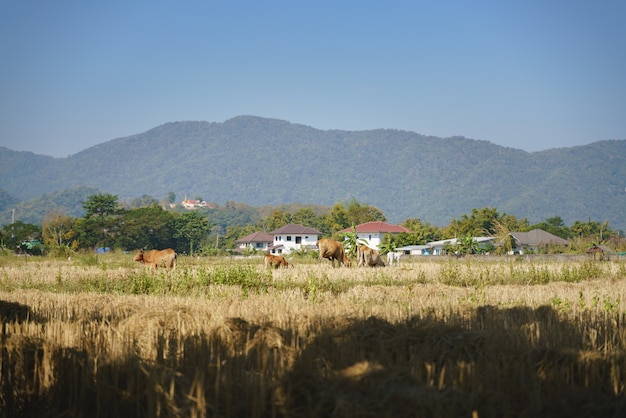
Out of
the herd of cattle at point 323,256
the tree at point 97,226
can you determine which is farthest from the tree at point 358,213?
the herd of cattle at point 323,256

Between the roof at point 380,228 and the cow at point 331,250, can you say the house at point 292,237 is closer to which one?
the roof at point 380,228

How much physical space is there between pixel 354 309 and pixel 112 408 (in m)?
4.77

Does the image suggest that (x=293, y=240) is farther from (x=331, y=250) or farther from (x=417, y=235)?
(x=331, y=250)

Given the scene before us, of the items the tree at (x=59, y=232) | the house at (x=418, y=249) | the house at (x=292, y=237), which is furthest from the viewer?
the house at (x=292, y=237)

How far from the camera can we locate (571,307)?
10.7 m

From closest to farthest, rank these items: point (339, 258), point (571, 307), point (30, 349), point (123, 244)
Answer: point (30, 349)
point (571, 307)
point (339, 258)
point (123, 244)

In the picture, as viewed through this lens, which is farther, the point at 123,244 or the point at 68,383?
the point at 123,244

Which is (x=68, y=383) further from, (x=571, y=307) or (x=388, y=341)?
(x=571, y=307)

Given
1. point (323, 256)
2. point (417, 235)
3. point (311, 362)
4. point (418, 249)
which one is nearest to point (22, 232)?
point (418, 249)

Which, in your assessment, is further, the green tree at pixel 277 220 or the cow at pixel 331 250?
the green tree at pixel 277 220

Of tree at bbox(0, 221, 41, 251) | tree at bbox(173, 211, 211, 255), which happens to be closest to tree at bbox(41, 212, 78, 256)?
tree at bbox(0, 221, 41, 251)

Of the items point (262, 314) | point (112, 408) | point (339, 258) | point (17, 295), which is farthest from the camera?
point (339, 258)

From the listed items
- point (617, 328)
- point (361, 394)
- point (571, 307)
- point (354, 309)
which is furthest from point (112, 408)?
point (571, 307)

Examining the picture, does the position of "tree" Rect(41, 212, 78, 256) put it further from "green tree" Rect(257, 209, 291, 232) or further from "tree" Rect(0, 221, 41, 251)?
"green tree" Rect(257, 209, 291, 232)
